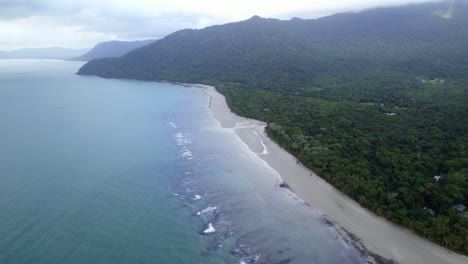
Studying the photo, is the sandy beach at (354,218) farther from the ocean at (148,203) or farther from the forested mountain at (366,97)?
the ocean at (148,203)

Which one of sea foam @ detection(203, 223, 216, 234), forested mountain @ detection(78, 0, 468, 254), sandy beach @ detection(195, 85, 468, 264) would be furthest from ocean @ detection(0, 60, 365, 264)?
forested mountain @ detection(78, 0, 468, 254)

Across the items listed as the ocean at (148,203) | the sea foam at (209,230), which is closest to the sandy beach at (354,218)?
the ocean at (148,203)

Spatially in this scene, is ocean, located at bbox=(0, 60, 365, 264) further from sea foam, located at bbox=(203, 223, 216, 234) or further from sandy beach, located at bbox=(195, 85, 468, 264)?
sandy beach, located at bbox=(195, 85, 468, 264)

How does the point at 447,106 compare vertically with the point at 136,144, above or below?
above

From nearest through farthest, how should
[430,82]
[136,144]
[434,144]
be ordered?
[434,144] → [136,144] → [430,82]

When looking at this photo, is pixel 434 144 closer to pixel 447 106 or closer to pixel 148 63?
pixel 447 106

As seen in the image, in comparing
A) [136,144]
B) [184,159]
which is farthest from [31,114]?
[184,159]
